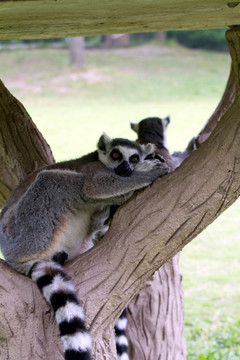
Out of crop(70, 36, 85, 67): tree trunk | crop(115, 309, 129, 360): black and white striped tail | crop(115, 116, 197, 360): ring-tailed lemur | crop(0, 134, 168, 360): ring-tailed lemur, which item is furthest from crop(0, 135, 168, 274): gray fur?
crop(70, 36, 85, 67): tree trunk

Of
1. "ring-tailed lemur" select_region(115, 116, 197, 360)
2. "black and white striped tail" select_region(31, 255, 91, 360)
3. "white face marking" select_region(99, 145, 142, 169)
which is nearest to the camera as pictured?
"black and white striped tail" select_region(31, 255, 91, 360)

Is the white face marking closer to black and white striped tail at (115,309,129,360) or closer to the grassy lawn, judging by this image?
black and white striped tail at (115,309,129,360)

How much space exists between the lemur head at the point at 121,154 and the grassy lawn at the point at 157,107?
1.84 m

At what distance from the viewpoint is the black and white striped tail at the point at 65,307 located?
6.74 feet

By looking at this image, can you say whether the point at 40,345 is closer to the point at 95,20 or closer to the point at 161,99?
the point at 95,20

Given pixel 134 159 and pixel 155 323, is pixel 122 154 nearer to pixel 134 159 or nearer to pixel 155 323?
pixel 134 159

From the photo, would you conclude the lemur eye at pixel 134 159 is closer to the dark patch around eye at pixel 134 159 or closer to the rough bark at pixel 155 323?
the dark patch around eye at pixel 134 159

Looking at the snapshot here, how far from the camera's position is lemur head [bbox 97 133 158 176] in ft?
9.04

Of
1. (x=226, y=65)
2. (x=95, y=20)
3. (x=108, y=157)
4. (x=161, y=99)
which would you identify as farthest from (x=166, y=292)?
(x=226, y=65)

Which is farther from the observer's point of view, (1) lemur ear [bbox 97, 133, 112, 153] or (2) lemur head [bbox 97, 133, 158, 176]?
(1) lemur ear [bbox 97, 133, 112, 153]

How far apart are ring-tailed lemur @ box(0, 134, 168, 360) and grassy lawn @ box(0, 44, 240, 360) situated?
1842 millimetres

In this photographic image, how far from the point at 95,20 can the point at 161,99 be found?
15.6m

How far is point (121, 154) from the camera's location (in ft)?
9.39

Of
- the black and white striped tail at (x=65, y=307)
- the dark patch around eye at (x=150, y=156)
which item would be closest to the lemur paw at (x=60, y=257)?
the black and white striped tail at (x=65, y=307)
